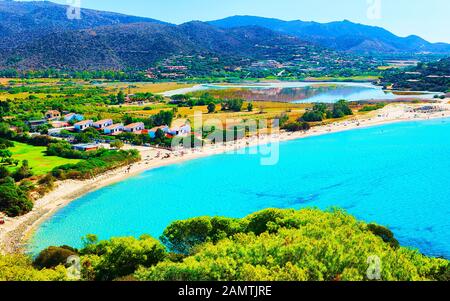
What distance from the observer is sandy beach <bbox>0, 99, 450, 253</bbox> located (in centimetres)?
1936

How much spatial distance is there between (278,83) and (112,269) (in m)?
86.2

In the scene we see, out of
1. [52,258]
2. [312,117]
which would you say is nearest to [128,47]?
[312,117]

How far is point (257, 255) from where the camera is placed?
9.56m

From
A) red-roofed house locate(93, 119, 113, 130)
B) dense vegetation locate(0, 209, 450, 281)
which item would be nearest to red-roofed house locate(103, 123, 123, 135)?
red-roofed house locate(93, 119, 113, 130)

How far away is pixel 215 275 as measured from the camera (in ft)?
28.2

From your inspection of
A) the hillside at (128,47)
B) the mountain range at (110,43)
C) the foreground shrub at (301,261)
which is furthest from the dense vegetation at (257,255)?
the mountain range at (110,43)

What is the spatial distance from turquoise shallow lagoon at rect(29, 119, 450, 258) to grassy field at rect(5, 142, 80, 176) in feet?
15.1

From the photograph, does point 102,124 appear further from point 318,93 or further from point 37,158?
point 318,93

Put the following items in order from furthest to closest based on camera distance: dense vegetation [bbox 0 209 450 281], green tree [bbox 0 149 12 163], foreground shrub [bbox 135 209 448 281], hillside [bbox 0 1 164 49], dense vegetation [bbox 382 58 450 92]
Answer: hillside [bbox 0 1 164 49]
dense vegetation [bbox 382 58 450 92]
green tree [bbox 0 149 12 163]
dense vegetation [bbox 0 209 450 281]
foreground shrub [bbox 135 209 448 281]

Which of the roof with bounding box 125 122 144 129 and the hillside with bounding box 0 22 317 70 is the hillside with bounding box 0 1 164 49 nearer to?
the hillside with bounding box 0 22 317 70

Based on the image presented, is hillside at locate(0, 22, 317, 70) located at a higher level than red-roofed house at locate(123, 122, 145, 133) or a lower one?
higher

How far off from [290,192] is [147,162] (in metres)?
11.0

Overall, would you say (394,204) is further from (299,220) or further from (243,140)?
(243,140)

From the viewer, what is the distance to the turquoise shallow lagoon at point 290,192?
20047mm
